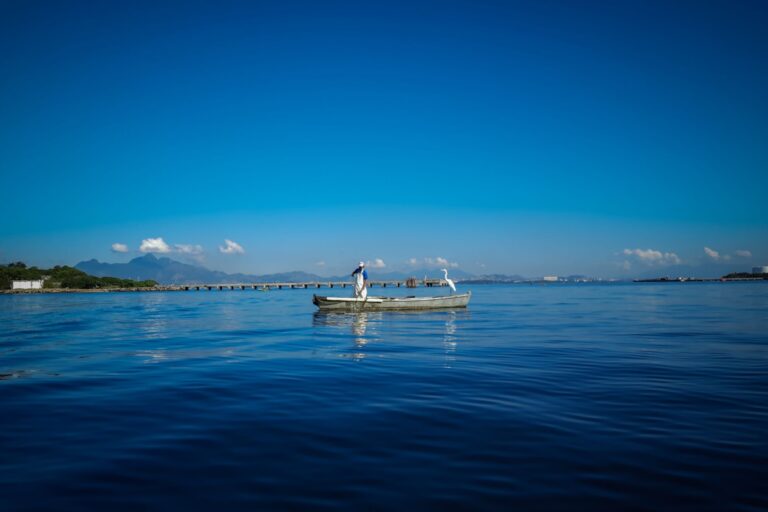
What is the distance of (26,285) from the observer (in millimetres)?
121188

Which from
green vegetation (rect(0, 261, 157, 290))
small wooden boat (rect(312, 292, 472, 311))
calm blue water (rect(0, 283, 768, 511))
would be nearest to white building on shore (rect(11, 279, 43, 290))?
green vegetation (rect(0, 261, 157, 290))

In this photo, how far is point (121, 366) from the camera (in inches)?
538

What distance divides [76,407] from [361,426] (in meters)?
5.87

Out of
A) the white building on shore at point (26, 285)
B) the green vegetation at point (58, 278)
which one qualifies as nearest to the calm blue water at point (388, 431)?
the white building on shore at point (26, 285)

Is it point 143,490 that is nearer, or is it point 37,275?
point 143,490

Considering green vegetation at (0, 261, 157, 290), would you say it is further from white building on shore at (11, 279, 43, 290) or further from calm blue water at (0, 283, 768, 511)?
calm blue water at (0, 283, 768, 511)

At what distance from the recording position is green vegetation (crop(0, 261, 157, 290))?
131 meters

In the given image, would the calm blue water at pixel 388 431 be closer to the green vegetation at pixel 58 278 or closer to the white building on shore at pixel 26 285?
the white building on shore at pixel 26 285

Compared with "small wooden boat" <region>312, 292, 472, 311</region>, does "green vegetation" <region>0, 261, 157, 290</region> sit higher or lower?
higher

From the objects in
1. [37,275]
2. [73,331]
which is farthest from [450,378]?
[37,275]

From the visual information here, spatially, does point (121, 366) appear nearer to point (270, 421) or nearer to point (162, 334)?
point (270, 421)

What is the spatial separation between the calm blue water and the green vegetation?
146404 millimetres

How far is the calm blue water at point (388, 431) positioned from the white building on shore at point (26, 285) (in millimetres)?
135880

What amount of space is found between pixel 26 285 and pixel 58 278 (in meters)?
16.7
